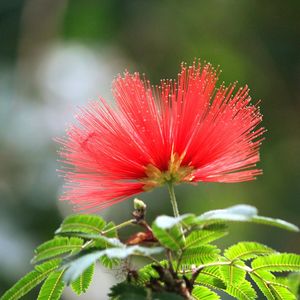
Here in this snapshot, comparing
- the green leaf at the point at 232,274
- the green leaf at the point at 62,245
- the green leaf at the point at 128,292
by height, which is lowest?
the green leaf at the point at 232,274

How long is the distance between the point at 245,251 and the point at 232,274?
0.15 meters

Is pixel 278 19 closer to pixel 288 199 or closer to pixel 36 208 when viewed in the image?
pixel 288 199

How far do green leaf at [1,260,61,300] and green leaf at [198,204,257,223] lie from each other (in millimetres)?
623

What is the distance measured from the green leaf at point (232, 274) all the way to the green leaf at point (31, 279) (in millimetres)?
567

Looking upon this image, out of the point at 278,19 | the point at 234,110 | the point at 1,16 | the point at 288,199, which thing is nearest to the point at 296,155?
the point at 288,199

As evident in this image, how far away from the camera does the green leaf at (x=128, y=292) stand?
A: 243 cm

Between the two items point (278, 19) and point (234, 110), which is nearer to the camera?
point (234, 110)

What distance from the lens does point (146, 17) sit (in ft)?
35.2

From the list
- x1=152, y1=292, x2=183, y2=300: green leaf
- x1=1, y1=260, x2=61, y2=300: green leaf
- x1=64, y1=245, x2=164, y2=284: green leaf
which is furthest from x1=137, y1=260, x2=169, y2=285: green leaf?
x1=1, y1=260, x2=61, y2=300: green leaf

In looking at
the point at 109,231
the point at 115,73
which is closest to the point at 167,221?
the point at 109,231

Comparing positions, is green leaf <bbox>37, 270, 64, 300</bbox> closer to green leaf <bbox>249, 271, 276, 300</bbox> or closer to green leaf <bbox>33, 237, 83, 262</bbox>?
green leaf <bbox>33, 237, 83, 262</bbox>

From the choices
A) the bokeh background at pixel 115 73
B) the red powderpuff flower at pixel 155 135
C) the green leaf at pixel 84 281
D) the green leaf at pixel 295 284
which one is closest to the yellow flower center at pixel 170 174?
the red powderpuff flower at pixel 155 135

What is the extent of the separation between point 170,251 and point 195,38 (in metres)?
7.76

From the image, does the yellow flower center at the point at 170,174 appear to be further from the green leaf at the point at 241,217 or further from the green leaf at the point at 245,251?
the green leaf at the point at 241,217
